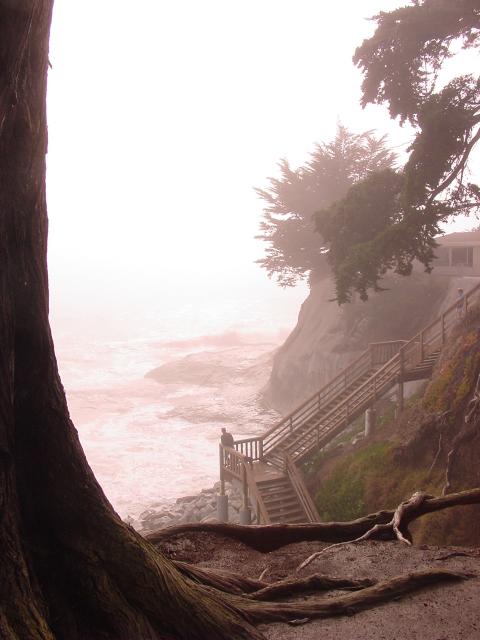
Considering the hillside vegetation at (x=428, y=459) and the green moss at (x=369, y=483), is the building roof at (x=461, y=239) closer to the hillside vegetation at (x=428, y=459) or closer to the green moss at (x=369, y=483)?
the hillside vegetation at (x=428, y=459)

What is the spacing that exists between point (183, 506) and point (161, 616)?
19.4 m

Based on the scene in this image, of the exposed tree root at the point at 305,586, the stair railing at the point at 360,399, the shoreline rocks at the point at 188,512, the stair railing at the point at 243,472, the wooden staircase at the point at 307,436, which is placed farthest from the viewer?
the shoreline rocks at the point at 188,512

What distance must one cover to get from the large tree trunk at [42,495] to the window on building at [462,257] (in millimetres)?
30566

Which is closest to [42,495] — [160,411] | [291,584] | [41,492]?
[41,492]

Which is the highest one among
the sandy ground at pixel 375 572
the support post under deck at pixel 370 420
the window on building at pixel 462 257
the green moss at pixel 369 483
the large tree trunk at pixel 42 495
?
the window on building at pixel 462 257

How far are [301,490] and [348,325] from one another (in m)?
16.8

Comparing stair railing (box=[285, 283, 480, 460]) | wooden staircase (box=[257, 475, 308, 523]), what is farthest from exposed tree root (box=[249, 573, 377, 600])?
stair railing (box=[285, 283, 480, 460])

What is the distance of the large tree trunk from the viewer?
324 cm

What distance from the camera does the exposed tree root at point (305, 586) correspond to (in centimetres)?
536

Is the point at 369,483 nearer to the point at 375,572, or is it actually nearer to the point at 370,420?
the point at 370,420

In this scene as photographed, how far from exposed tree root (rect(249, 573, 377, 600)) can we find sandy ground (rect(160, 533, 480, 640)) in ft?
0.44

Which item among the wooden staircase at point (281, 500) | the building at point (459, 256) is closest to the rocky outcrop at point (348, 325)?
the building at point (459, 256)

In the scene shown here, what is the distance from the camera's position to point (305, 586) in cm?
557

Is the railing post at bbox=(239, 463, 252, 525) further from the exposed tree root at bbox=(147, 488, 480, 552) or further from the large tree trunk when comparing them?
the large tree trunk
